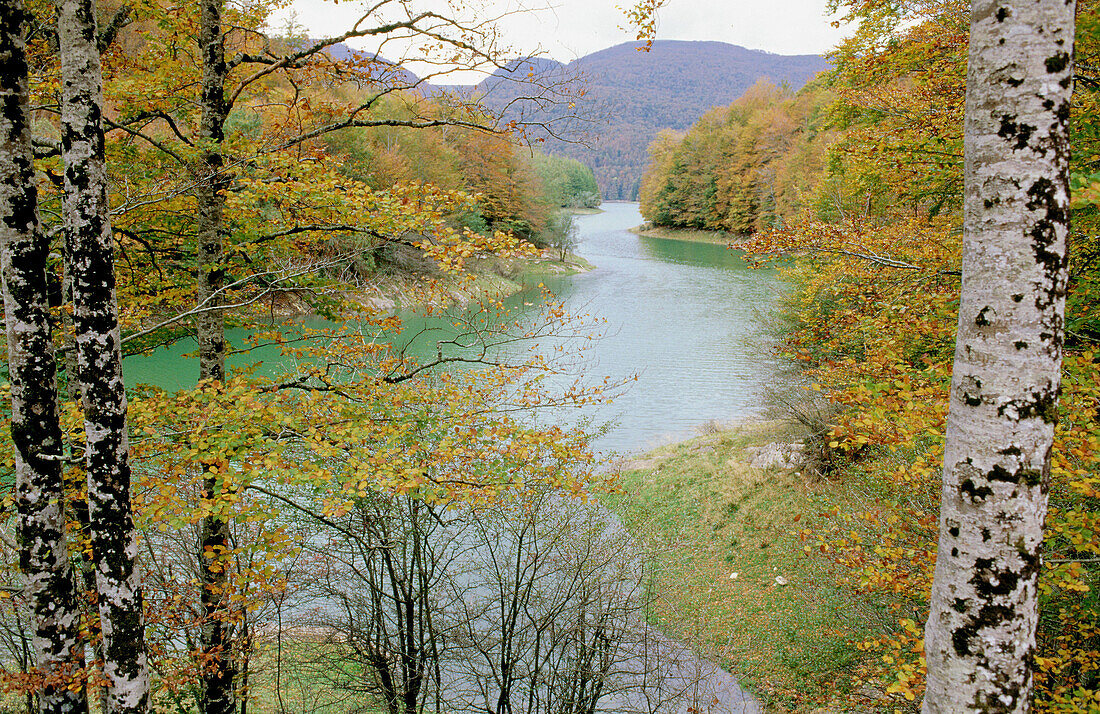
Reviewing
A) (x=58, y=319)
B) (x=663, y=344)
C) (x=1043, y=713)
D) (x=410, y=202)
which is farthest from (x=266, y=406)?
(x=663, y=344)

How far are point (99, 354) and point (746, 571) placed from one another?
11536 mm

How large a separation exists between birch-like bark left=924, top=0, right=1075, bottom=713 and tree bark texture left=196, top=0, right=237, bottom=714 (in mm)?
5997

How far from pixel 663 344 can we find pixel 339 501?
21.1m

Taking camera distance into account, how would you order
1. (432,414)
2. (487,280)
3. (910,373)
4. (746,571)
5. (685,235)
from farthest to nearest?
1. (685,235)
2. (487,280)
3. (746,571)
4. (432,414)
5. (910,373)

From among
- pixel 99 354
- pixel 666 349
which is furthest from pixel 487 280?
pixel 99 354

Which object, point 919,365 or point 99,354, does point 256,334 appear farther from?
point 919,365

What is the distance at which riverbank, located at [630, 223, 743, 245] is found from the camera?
6358cm

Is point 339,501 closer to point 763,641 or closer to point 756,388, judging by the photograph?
point 763,641

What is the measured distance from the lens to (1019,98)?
2.06 metres

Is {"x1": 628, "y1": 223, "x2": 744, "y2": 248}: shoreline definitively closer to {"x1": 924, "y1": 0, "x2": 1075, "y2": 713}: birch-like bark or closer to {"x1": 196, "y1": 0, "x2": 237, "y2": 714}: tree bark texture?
{"x1": 196, "y1": 0, "x2": 237, "y2": 714}: tree bark texture

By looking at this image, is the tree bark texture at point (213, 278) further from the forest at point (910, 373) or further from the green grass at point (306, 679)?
→ the forest at point (910, 373)

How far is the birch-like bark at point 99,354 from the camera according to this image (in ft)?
11.7

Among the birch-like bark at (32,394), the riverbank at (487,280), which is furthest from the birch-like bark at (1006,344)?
the riverbank at (487,280)

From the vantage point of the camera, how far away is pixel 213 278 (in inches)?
266
